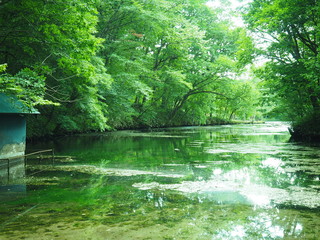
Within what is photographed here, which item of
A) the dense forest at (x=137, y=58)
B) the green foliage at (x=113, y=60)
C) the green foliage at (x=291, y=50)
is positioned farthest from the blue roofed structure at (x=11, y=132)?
the green foliage at (x=291, y=50)

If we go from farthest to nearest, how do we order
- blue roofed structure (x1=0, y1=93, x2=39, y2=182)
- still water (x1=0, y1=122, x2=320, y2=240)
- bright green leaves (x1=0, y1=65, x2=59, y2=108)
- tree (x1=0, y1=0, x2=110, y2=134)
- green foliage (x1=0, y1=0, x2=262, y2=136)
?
1. green foliage (x1=0, y1=0, x2=262, y2=136)
2. tree (x1=0, y1=0, x2=110, y2=134)
3. blue roofed structure (x1=0, y1=93, x2=39, y2=182)
4. bright green leaves (x1=0, y1=65, x2=59, y2=108)
5. still water (x1=0, y1=122, x2=320, y2=240)

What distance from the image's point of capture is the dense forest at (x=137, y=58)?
10789 millimetres

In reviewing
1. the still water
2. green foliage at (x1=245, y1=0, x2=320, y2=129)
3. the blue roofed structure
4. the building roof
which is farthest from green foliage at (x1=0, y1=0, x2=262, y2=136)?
the still water

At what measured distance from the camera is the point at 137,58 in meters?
23.9

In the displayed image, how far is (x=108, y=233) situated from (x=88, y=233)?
27cm

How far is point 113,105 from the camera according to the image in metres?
21.1

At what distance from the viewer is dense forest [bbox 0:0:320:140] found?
1079cm

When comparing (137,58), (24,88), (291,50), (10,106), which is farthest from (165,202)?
(137,58)

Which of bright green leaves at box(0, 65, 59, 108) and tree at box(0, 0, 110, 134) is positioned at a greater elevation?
tree at box(0, 0, 110, 134)

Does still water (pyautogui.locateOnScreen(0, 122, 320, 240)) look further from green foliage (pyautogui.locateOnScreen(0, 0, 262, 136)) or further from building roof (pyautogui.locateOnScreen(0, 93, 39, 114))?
green foliage (pyautogui.locateOnScreen(0, 0, 262, 136))

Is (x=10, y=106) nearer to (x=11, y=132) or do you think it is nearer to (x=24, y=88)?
(x=11, y=132)

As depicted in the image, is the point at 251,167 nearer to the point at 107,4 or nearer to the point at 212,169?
the point at 212,169

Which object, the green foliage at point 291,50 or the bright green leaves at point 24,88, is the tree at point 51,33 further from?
the green foliage at point 291,50

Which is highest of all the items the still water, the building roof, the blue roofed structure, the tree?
the tree
